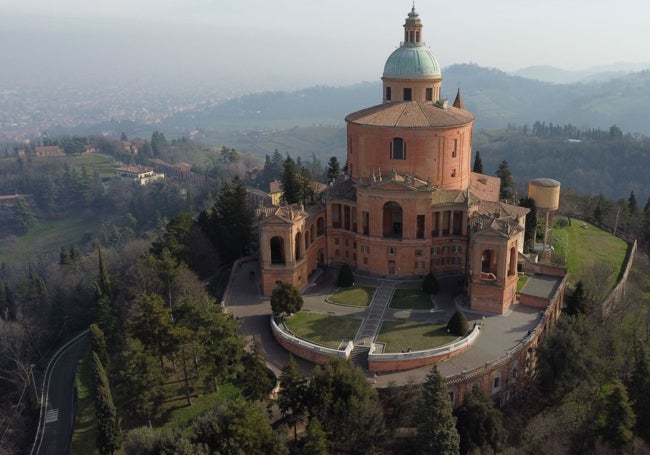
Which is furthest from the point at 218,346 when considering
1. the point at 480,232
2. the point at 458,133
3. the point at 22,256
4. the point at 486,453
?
the point at 22,256

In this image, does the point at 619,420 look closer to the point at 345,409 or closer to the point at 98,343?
the point at 345,409

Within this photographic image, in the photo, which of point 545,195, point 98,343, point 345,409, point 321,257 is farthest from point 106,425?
point 545,195

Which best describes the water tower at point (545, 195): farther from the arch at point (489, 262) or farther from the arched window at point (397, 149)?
the arched window at point (397, 149)

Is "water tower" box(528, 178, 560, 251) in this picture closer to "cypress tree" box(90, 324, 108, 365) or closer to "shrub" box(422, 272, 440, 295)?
"shrub" box(422, 272, 440, 295)

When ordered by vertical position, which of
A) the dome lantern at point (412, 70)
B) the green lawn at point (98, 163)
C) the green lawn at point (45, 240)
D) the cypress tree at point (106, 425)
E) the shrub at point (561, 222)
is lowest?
the green lawn at point (45, 240)

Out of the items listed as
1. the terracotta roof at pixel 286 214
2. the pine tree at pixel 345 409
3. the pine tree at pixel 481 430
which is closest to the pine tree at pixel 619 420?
the pine tree at pixel 481 430

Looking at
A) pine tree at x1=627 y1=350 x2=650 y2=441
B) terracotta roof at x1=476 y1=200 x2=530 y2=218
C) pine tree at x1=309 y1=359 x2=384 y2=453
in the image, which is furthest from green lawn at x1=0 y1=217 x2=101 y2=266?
pine tree at x1=627 y1=350 x2=650 y2=441
